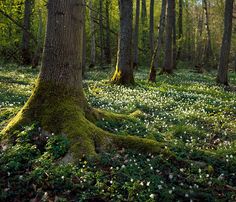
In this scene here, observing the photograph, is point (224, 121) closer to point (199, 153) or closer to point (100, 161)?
point (199, 153)

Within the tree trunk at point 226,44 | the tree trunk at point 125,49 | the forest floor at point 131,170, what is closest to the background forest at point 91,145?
the forest floor at point 131,170

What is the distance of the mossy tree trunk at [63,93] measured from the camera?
Result: 7.46 metres

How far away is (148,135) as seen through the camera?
336 inches

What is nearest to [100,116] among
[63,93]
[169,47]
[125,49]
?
[63,93]

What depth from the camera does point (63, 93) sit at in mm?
7922

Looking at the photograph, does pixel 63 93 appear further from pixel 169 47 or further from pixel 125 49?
pixel 169 47

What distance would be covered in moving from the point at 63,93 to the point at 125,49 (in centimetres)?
1050

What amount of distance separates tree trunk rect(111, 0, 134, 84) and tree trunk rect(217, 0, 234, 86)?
686cm

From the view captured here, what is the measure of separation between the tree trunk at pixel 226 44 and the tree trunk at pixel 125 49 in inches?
270

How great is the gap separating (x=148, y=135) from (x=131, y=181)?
2613 mm

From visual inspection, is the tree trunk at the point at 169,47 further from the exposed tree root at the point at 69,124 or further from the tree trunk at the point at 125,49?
the exposed tree root at the point at 69,124

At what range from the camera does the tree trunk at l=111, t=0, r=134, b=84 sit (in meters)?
17.8

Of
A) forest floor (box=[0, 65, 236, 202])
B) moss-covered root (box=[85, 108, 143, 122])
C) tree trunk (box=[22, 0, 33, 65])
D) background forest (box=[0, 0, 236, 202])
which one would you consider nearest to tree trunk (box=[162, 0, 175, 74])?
tree trunk (box=[22, 0, 33, 65])

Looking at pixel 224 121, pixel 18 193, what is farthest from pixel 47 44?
pixel 224 121
